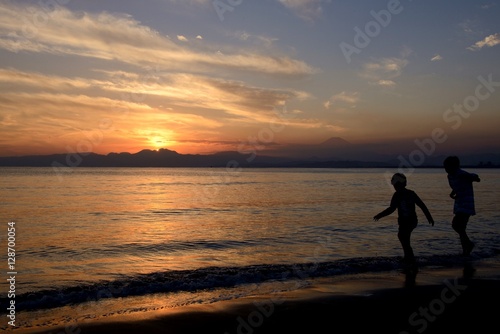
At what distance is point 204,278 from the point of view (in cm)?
1048

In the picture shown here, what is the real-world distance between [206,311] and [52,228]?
15.4 m

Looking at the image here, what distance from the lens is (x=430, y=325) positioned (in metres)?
6.20

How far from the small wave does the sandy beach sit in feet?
6.38

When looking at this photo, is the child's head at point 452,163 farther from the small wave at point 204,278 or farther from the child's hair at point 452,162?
the small wave at point 204,278

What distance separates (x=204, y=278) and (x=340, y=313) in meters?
4.51

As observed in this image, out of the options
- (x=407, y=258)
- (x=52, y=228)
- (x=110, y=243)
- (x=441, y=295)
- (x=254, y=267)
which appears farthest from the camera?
(x=52, y=228)

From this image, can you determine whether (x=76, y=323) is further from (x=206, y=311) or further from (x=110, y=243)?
(x=110, y=243)

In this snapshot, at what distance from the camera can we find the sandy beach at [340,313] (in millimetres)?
6273

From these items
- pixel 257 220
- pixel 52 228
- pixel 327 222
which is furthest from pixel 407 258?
pixel 52 228

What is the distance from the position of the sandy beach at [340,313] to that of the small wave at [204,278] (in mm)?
1944

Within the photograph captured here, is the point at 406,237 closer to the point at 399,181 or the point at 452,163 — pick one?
the point at 399,181

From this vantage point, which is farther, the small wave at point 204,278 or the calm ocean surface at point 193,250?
the calm ocean surface at point 193,250

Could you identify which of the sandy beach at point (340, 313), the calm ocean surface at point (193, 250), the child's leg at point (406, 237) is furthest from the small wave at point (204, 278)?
the sandy beach at point (340, 313)

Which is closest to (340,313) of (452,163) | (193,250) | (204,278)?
(204,278)
